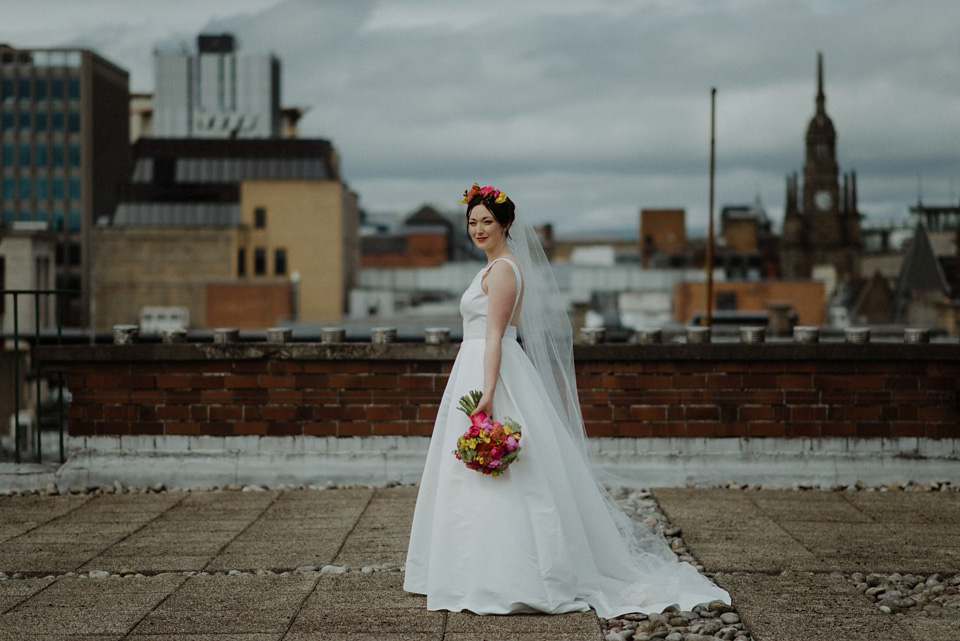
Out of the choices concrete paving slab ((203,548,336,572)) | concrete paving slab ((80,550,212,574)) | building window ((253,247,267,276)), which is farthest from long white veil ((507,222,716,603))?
building window ((253,247,267,276))

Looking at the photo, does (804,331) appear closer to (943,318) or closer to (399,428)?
(399,428)

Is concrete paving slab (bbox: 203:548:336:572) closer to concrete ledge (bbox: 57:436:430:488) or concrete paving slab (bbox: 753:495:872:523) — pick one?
concrete ledge (bbox: 57:436:430:488)

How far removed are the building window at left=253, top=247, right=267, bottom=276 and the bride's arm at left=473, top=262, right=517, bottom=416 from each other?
7861 cm

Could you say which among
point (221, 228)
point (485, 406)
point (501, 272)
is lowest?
point (485, 406)

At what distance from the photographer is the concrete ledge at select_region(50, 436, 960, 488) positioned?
7852mm

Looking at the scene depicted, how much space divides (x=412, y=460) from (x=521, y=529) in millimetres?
2974

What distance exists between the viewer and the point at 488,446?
4.96m

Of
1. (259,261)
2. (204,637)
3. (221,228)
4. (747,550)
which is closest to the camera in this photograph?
(204,637)

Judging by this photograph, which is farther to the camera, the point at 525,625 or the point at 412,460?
the point at 412,460

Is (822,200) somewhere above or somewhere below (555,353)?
above

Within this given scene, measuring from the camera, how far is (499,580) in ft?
16.2

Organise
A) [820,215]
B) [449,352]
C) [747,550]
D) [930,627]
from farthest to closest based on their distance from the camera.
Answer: [820,215] < [449,352] < [747,550] < [930,627]

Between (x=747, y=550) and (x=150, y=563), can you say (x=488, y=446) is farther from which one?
(x=150, y=563)

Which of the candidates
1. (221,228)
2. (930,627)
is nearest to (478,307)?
(930,627)
